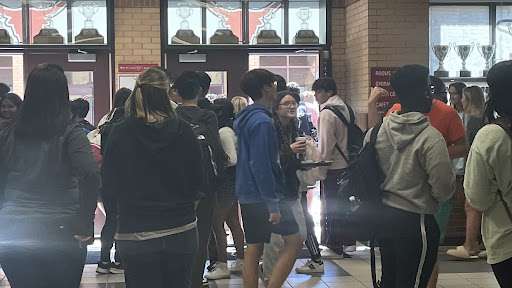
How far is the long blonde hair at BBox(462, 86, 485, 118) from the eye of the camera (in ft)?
26.0

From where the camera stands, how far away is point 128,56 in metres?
9.12

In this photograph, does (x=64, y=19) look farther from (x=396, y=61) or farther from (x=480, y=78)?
(x=480, y=78)

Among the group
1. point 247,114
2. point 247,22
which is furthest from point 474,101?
point 247,114

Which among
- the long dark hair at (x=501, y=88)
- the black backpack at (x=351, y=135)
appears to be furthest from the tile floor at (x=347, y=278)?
the long dark hair at (x=501, y=88)

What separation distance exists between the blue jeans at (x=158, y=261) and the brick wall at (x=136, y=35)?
5.68 meters

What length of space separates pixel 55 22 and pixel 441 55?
4708 mm

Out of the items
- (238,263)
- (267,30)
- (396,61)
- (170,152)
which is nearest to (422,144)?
(170,152)

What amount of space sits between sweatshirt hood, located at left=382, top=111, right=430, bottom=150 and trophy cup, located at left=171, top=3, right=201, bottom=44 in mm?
5477

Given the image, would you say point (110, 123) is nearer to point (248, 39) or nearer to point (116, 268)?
point (116, 268)

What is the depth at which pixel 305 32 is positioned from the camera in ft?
31.2

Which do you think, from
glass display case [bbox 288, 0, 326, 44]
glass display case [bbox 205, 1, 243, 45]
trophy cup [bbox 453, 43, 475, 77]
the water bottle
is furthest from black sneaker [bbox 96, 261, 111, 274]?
trophy cup [bbox 453, 43, 475, 77]

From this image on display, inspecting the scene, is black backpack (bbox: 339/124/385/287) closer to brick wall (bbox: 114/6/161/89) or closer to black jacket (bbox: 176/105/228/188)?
Answer: black jacket (bbox: 176/105/228/188)

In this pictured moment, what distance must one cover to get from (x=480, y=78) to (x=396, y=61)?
1.43 metres

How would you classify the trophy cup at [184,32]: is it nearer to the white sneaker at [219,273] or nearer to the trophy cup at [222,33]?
the trophy cup at [222,33]
